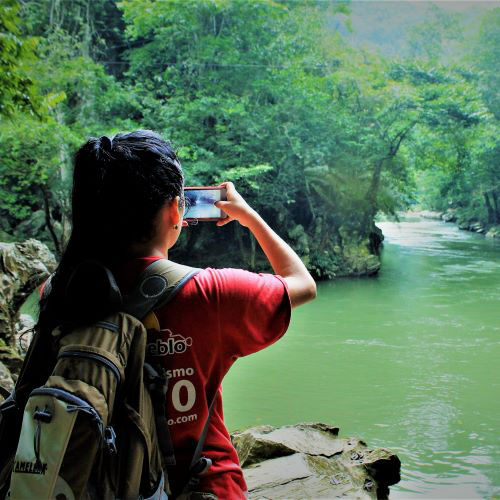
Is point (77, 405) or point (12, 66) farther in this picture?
point (12, 66)

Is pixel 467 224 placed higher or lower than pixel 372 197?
lower

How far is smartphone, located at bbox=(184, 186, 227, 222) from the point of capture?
1.18 m

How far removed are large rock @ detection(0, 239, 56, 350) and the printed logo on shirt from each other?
317cm

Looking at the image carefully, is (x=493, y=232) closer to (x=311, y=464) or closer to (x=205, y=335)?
(x=311, y=464)

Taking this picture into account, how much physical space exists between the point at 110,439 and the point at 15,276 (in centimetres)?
338

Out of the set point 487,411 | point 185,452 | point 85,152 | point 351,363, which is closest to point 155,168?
point 85,152

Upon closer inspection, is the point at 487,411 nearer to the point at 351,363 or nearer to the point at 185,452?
the point at 351,363

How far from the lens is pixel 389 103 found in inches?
492

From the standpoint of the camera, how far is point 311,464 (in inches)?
121

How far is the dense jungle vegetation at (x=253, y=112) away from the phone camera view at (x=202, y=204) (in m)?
9.26

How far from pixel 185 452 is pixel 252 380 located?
5236mm

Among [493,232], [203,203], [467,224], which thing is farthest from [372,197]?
[467,224]

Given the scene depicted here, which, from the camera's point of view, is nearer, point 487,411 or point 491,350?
point 487,411

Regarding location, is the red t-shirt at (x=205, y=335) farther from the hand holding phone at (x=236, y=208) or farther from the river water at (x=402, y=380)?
the river water at (x=402, y=380)
